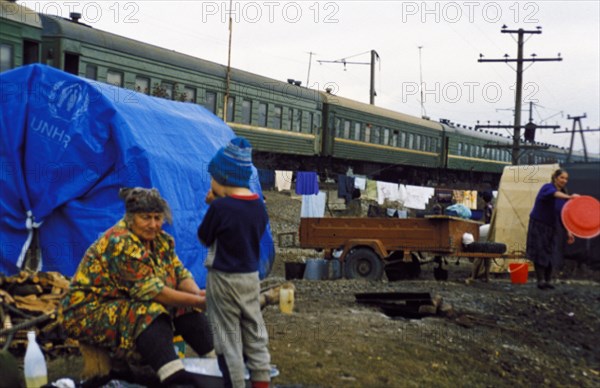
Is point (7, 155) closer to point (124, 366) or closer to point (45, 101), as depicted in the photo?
point (45, 101)

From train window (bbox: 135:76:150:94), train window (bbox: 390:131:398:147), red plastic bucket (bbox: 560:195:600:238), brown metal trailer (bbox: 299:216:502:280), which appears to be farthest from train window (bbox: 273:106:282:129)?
red plastic bucket (bbox: 560:195:600:238)

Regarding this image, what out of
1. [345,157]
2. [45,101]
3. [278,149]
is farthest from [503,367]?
[345,157]

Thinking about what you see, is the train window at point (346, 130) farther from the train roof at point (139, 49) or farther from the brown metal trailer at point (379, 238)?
the brown metal trailer at point (379, 238)

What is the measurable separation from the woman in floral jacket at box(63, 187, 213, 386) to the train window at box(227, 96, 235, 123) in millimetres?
16997

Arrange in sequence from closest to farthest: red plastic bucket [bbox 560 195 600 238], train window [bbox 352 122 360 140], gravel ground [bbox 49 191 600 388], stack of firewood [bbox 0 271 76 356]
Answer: stack of firewood [bbox 0 271 76 356] < gravel ground [bbox 49 191 600 388] < red plastic bucket [bbox 560 195 600 238] < train window [bbox 352 122 360 140]

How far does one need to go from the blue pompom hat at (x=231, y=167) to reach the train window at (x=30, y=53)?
11.7 meters

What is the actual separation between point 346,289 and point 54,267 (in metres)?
4.98

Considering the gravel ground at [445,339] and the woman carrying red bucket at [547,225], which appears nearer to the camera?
the gravel ground at [445,339]

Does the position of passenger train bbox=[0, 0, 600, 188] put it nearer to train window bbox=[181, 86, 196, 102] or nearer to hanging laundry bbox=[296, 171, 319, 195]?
train window bbox=[181, 86, 196, 102]

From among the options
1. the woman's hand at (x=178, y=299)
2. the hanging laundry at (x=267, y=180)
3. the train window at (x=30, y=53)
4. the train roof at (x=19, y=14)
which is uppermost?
the train roof at (x=19, y=14)

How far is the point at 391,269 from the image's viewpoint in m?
14.0

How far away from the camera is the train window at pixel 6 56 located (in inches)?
555

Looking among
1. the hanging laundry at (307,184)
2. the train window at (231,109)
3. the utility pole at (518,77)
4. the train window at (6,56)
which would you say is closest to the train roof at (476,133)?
the utility pole at (518,77)

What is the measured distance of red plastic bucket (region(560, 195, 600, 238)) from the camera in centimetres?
1117
